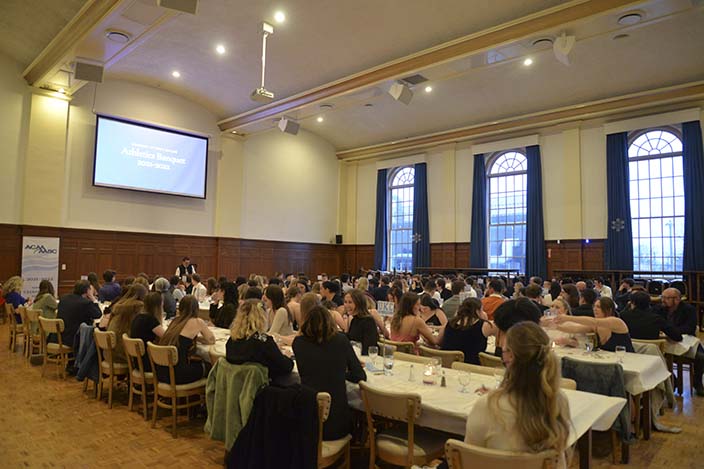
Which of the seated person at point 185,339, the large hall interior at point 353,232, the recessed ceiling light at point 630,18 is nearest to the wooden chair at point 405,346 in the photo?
the large hall interior at point 353,232

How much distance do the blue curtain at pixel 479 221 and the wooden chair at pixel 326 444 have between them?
12.6 meters

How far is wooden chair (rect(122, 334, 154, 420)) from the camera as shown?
165 inches

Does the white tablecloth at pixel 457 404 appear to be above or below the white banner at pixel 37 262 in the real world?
below

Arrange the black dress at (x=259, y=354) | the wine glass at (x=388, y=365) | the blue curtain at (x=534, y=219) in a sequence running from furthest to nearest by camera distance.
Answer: the blue curtain at (x=534, y=219), the wine glass at (x=388, y=365), the black dress at (x=259, y=354)

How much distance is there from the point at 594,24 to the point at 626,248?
6.98 meters

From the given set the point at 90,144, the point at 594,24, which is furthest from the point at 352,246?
the point at 594,24

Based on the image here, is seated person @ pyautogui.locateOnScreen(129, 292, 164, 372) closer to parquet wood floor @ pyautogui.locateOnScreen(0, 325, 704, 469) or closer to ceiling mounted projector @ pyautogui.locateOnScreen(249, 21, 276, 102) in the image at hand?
parquet wood floor @ pyautogui.locateOnScreen(0, 325, 704, 469)

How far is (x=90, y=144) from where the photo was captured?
488 inches

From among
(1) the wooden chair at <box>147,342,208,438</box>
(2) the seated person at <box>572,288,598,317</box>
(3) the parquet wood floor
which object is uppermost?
(2) the seated person at <box>572,288,598,317</box>

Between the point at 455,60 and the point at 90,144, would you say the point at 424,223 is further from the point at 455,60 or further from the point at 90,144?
the point at 90,144

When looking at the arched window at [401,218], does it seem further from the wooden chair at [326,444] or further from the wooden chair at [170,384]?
the wooden chair at [326,444]

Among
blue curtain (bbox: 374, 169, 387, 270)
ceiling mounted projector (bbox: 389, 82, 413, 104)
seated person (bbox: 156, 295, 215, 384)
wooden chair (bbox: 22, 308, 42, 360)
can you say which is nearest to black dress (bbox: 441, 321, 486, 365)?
seated person (bbox: 156, 295, 215, 384)

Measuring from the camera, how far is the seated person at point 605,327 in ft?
13.7

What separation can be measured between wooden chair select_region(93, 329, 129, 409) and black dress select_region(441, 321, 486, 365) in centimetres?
331
